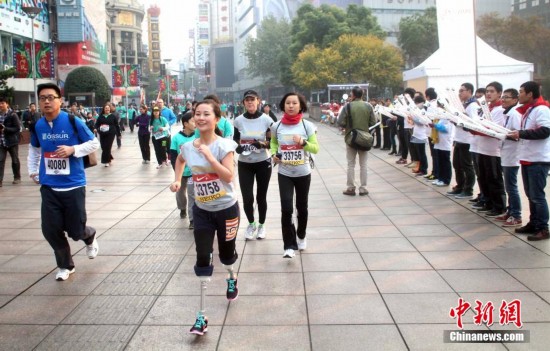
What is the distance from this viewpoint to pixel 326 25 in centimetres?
4941

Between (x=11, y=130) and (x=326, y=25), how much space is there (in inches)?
1602

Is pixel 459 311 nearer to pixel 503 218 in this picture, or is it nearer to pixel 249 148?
pixel 249 148

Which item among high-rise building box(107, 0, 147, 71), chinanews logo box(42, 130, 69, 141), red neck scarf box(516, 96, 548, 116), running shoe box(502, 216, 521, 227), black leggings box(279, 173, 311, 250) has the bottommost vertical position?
running shoe box(502, 216, 521, 227)

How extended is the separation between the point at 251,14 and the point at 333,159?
93440 mm

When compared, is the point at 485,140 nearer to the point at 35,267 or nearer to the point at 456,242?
the point at 456,242

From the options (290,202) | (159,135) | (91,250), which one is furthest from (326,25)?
(91,250)

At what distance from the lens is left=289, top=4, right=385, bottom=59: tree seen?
48.6 metres

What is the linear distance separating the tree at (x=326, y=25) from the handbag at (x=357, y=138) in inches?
1500

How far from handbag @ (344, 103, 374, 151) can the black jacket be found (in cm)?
719

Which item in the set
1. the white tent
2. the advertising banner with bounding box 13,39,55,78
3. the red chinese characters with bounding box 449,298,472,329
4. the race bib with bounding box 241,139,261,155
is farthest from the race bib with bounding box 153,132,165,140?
the advertising banner with bounding box 13,39,55,78

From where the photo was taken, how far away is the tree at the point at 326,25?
48625mm

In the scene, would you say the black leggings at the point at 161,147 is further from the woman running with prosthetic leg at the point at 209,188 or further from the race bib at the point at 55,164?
the woman running with prosthetic leg at the point at 209,188

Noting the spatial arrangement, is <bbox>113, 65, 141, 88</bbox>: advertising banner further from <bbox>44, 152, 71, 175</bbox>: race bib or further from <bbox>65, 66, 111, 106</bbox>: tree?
<bbox>44, 152, 71, 175</bbox>: race bib

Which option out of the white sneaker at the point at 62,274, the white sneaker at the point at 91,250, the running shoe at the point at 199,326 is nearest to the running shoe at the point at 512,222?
the running shoe at the point at 199,326
